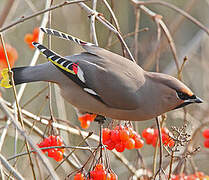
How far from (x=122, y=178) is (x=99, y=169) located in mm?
3571

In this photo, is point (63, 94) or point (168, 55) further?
point (168, 55)

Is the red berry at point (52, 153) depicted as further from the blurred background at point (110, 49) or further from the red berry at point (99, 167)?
the blurred background at point (110, 49)

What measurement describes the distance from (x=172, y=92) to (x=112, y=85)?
42 cm

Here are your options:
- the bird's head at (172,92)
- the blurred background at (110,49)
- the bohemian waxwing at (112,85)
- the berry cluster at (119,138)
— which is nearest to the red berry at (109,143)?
the berry cluster at (119,138)

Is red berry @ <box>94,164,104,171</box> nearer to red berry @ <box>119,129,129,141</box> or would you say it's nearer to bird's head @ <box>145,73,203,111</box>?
red berry @ <box>119,129,129,141</box>

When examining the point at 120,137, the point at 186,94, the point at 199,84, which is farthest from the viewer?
the point at 199,84

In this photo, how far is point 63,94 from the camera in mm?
3004

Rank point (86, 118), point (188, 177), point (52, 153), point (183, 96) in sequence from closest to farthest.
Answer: point (52, 153) → point (183, 96) → point (188, 177) → point (86, 118)

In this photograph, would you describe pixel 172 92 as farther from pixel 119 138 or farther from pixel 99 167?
pixel 99 167

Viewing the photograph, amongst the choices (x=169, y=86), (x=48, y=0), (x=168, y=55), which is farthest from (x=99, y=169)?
(x=168, y=55)

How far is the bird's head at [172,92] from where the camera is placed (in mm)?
2791

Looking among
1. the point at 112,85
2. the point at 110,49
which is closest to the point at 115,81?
the point at 112,85

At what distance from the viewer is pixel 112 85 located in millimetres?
2855

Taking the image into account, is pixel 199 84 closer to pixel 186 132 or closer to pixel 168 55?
pixel 168 55
